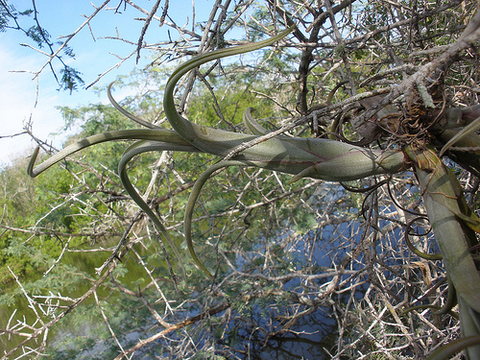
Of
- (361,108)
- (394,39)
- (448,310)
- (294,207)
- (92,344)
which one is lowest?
(92,344)

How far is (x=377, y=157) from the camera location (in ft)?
2.37

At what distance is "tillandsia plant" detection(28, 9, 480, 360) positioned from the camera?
1.85 feet

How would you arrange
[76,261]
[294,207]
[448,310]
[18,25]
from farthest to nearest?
[76,261], [294,207], [18,25], [448,310]

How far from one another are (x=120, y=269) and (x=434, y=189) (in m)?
2.91

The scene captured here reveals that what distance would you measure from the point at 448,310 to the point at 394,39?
7.27 feet

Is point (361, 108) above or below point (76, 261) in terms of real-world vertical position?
above

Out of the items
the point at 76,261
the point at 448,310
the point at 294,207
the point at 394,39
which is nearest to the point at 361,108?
the point at 448,310

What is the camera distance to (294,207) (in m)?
2.90

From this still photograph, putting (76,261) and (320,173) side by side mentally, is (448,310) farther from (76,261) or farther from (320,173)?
A: (76,261)

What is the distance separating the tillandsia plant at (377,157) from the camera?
1.85ft

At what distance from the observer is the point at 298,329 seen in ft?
12.7

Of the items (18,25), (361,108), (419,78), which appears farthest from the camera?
(18,25)

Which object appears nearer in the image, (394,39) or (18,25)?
(18,25)

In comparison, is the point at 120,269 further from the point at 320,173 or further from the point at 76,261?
the point at 76,261
